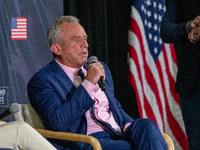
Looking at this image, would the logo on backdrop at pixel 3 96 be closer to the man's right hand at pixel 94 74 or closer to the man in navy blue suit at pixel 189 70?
the man's right hand at pixel 94 74

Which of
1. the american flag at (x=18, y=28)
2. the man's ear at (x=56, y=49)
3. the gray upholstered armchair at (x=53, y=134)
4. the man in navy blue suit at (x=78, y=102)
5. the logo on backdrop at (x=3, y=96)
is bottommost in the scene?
the logo on backdrop at (x=3, y=96)

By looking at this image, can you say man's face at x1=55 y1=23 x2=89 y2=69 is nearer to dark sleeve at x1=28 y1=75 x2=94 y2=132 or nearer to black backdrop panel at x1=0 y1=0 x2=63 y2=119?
dark sleeve at x1=28 y1=75 x2=94 y2=132

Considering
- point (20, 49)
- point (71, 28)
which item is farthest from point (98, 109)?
point (20, 49)

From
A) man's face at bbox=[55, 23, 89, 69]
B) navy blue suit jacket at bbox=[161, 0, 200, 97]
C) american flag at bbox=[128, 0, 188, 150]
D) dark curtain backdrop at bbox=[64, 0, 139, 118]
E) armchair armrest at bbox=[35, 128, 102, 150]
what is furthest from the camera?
dark curtain backdrop at bbox=[64, 0, 139, 118]

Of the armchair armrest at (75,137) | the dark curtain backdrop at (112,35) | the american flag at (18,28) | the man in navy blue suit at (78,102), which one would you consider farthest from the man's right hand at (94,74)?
the american flag at (18,28)

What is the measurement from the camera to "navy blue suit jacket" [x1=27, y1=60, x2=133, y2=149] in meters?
1.48

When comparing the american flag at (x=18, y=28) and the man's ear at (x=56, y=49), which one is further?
the american flag at (x=18, y=28)

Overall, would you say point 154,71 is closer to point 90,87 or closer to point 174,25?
point 174,25

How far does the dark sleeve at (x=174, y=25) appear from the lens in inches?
62.6

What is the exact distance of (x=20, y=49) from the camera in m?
2.99

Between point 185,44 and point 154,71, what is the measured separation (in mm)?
1258

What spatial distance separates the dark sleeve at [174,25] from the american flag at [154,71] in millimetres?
1069

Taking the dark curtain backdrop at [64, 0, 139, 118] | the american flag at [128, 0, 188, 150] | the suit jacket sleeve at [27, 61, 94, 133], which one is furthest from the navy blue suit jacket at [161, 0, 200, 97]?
the dark curtain backdrop at [64, 0, 139, 118]

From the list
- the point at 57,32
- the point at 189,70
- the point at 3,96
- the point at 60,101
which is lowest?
the point at 3,96
